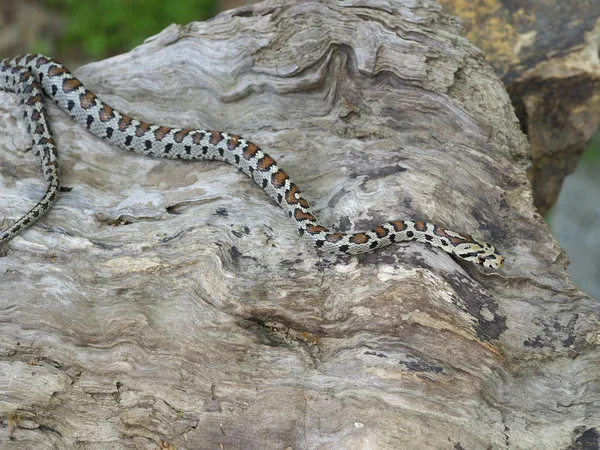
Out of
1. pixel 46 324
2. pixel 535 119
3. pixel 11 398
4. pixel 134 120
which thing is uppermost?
pixel 535 119

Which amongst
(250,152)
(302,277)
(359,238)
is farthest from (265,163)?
(302,277)

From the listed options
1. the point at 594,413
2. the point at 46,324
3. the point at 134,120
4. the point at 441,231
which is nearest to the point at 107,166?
the point at 134,120

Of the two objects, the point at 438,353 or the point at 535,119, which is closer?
the point at 438,353

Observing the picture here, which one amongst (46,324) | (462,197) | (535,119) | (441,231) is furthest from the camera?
(535,119)

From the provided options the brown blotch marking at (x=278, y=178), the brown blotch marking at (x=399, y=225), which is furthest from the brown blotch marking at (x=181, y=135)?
the brown blotch marking at (x=399, y=225)

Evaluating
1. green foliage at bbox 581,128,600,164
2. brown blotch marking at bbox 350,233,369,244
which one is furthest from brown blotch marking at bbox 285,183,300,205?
green foliage at bbox 581,128,600,164

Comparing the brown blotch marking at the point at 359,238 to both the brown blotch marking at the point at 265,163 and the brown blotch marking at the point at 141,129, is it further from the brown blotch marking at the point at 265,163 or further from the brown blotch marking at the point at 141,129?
the brown blotch marking at the point at 141,129

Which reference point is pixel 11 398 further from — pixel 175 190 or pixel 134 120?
pixel 134 120
